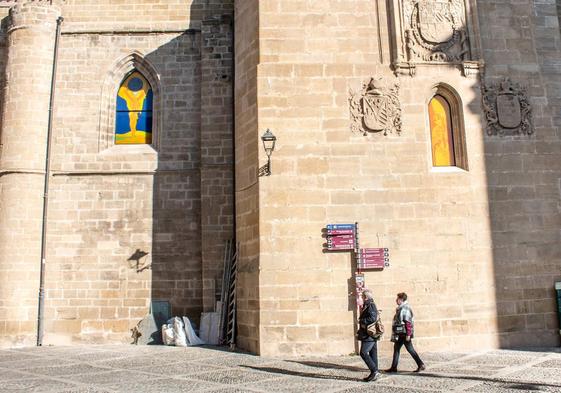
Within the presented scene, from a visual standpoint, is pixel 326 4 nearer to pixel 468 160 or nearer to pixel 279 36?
pixel 279 36

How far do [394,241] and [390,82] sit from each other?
3368 mm

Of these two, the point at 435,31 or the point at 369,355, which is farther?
the point at 435,31

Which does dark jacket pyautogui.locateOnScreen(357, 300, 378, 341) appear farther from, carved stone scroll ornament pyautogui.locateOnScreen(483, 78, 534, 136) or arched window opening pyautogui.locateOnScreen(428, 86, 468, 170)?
carved stone scroll ornament pyautogui.locateOnScreen(483, 78, 534, 136)

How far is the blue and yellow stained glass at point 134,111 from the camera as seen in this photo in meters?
13.3

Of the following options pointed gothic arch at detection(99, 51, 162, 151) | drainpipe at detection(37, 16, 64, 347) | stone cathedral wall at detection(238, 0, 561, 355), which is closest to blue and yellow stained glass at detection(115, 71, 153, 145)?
pointed gothic arch at detection(99, 51, 162, 151)

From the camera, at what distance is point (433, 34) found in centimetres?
1095

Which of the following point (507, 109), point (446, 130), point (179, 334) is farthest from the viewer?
point (179, 334)

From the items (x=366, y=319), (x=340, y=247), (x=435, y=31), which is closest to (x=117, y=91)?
(x=340, y=247)

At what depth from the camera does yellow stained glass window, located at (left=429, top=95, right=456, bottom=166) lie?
10789mm

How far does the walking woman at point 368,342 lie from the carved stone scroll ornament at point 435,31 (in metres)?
5.87

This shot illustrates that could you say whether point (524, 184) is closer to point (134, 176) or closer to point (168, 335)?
point (168, 335)

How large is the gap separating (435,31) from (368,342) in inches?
279

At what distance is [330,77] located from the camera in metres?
10.6

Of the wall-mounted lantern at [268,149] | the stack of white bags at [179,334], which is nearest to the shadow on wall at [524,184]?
the wall-mounted lantern at [268,149]
